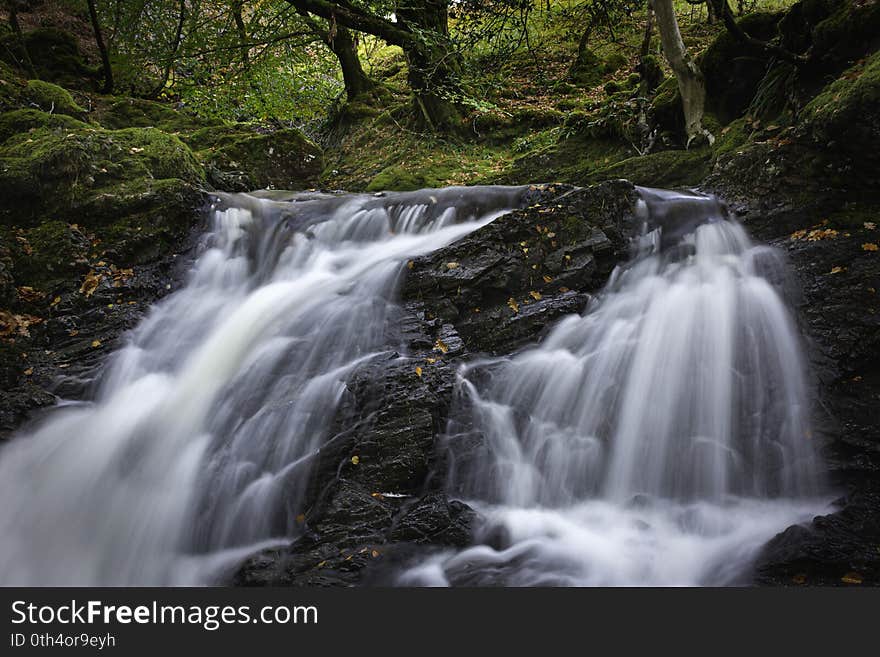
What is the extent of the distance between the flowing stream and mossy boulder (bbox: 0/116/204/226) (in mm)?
1778

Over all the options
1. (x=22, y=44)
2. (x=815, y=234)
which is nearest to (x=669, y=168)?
(x=815, y=234)

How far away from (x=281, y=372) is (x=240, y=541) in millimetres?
1435

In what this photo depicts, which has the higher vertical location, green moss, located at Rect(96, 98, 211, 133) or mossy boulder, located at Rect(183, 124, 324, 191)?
green moss, located at Rect(96, 98, 211, 133)

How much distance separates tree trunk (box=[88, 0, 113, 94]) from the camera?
408 inches

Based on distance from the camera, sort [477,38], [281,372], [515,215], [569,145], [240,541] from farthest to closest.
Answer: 1. [569,145]
2. [477,38]
3. [515,215]
4. [281,372]
5. [240,541]

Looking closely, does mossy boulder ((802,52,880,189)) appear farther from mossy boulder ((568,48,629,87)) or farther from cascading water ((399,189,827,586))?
mossy boulder ((568,48,629,87))

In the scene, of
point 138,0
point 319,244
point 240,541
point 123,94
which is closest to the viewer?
point 240,541

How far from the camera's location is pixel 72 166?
584 centimetres

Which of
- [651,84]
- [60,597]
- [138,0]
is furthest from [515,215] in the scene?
[138,0]

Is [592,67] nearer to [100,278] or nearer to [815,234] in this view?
[815,234]

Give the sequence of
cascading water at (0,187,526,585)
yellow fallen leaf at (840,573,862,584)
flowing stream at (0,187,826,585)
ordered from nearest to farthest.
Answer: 1. yellow fallen leaf at (840,573,862,584)
2. flowing stream at (0,187,826,585)
3. cascading water at (0,187,526,585)

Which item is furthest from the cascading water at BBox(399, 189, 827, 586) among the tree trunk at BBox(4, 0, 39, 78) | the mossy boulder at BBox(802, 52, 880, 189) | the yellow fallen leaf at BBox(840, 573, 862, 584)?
the tree trunk at BBox(4, 0, 39, 78)

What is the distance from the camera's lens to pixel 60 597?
260cm

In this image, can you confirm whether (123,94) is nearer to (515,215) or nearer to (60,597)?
(515,215)
